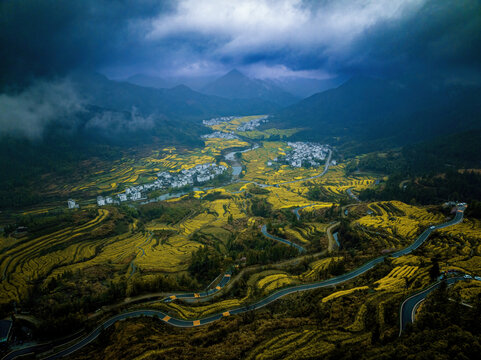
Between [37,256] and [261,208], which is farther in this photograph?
[261,208]

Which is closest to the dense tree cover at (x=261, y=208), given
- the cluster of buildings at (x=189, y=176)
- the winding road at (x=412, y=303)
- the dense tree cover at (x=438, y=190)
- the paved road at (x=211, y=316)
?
the dense tree cover at (x=438, y=190)

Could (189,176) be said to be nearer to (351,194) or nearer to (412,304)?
(351,194)

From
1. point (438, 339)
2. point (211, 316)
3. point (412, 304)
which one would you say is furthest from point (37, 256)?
point (438, 339)

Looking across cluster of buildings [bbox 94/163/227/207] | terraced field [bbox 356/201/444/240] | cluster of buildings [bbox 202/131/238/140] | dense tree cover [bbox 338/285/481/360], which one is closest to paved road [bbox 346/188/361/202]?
terraced field [bbox 356/201/444/240]

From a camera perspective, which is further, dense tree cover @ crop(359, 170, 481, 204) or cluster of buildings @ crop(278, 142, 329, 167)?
cluster of buildings @ crop(278, 142, 329, 167)

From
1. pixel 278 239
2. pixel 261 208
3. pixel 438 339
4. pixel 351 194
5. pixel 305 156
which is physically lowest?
pixel 351 194

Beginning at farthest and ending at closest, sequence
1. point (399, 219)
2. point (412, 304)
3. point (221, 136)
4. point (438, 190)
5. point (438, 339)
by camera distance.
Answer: point (221, 136) → point (438, 190) → point (399, 219) → point (412, 304) → point (438, 339)

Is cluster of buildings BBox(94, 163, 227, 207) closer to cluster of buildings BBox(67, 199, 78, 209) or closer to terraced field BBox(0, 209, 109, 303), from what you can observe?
cluster of buildings BBox(67, 199, 78, 209)

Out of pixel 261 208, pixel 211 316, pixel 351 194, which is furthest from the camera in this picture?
pixel 351 194

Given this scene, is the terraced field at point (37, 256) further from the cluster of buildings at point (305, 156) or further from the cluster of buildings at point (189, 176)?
the cluster of buildings at point (305, 156)
